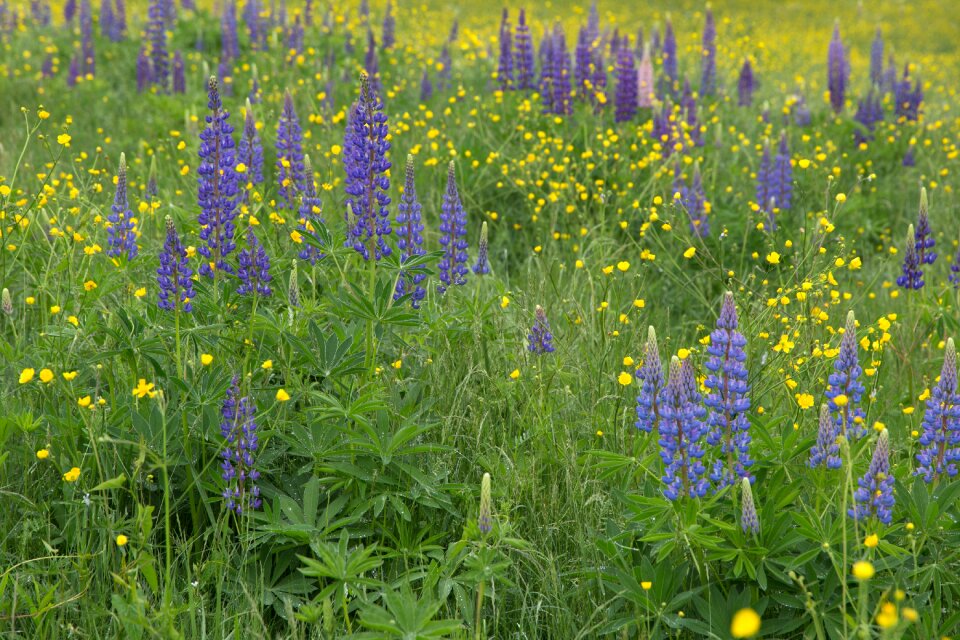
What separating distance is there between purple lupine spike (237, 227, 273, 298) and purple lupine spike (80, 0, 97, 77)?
589 cm

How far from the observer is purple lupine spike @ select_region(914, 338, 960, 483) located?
259 cm

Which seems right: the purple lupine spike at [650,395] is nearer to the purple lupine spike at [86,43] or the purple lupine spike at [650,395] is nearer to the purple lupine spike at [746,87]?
the purple lupine spike at [746,87]

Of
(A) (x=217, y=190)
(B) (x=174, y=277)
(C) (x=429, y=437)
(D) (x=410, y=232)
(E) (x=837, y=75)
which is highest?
(A) (x=217, y=190)

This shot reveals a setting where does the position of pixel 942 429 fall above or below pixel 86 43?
above

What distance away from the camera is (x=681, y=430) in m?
2.43

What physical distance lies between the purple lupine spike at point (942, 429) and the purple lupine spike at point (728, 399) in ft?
1.68

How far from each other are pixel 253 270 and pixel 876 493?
2002mm

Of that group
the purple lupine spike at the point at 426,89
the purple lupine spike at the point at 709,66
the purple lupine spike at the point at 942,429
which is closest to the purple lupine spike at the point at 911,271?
the purple lupine spike at the point at 942,429

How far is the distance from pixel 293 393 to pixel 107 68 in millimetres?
7386

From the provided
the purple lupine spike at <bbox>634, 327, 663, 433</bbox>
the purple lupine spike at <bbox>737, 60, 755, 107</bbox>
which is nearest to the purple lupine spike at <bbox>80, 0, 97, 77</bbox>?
the purple lupine spike at <bbox>737, 60, 755, 107</bbox>

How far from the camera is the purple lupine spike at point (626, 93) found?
22.2 ft

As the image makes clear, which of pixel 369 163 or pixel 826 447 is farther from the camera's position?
pixel 369 163

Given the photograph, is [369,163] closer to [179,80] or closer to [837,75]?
[179,80]

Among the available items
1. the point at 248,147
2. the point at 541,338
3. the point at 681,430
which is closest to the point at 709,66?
the point at 248,147
